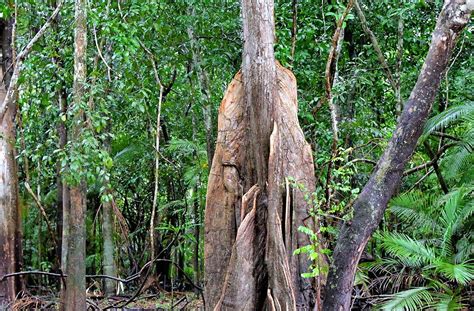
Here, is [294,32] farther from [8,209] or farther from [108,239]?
[108,239]

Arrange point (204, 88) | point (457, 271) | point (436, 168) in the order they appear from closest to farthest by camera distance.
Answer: point (457, 271) → point (436, 168) → point (204, 88)

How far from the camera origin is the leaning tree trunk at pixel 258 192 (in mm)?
5027

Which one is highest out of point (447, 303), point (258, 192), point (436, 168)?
point (436, 168)

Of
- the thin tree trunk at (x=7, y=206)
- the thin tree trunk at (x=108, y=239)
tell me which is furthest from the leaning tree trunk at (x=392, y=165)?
the thin tree trunk at (x=108, y=239)

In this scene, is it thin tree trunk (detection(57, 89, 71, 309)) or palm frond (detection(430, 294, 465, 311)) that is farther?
thin tree trunk (detection(57, 89, 71, 309))

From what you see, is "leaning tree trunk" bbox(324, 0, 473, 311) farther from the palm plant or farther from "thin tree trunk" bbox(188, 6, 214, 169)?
"thin tree trunk" bbox(188, 6, 214, 169)

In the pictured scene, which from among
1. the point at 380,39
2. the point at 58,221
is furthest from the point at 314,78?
the point at 58,221

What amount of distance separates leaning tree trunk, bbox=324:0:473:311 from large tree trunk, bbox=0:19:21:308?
472 cm

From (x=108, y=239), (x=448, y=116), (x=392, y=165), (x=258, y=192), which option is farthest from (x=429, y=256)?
(x=108, y=239)

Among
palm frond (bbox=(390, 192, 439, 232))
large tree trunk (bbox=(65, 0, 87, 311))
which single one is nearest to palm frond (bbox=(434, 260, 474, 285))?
palm frond (bbox=(390, 192, 439, 232))

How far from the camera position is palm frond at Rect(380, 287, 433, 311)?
647 cm

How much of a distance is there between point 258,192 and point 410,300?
2.63 metres

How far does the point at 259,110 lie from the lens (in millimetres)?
5246

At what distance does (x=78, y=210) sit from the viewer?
22.9ft
